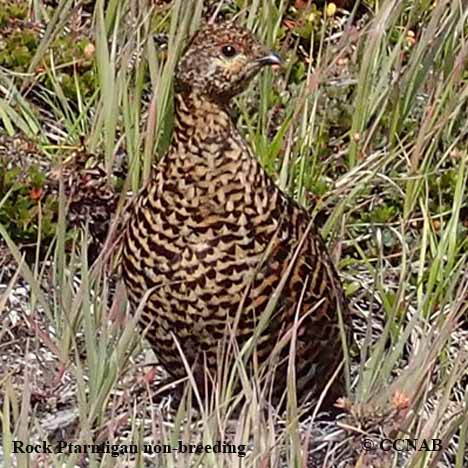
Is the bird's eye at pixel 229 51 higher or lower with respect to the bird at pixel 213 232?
higher

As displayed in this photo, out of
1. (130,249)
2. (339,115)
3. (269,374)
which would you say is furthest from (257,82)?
(269,374)

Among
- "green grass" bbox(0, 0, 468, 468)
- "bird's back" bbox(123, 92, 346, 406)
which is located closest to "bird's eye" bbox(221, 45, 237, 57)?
"bird's back" bbox(123, 92, 346, 406)

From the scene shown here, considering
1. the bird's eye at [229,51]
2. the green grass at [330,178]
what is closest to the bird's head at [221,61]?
the bird's eye at [229,51]

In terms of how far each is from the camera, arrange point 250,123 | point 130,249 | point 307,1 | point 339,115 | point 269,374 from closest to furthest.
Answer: point 269,374 < point 130,249 < point 250,123 < point 339,115 < point 307,1

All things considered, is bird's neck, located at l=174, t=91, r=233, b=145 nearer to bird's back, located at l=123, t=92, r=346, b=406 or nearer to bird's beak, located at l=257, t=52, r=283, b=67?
bird's back, located at l=123, t=92, r=346, b=406

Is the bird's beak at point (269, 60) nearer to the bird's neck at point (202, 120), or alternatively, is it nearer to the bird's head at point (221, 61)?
the bird's head at point (221, 61)

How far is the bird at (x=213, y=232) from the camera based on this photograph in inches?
126

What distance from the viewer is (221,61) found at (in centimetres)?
320

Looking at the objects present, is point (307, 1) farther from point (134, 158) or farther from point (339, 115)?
point (134, 158)

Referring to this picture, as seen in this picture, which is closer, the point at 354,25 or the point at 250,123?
the point at 250,123

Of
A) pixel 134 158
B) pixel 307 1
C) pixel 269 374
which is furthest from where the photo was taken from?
pixel 307 1

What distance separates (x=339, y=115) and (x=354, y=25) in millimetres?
616

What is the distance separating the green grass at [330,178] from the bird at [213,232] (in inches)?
3.4

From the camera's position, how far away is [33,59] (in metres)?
4.12
